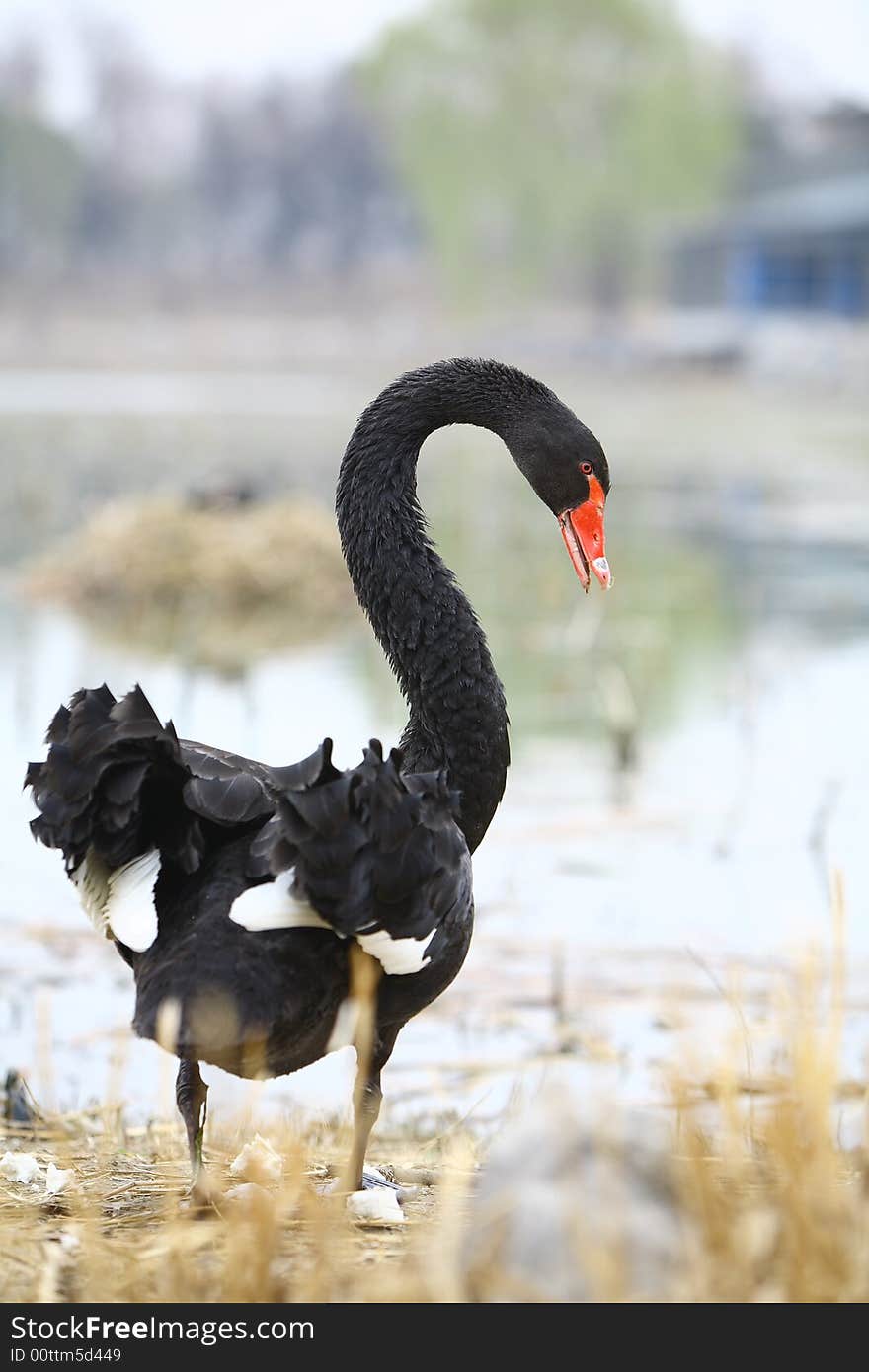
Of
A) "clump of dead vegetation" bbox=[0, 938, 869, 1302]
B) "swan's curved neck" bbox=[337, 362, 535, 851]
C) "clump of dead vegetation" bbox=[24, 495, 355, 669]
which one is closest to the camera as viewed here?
"clump of dead vegetation" bbox=[0, 938, 869, 1302]

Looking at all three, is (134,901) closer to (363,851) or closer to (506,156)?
(363,851)

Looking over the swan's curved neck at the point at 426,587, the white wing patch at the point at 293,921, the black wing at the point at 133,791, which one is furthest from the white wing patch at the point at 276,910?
the swan's curved neck at the point at 426,587

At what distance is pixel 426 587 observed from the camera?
3.20m

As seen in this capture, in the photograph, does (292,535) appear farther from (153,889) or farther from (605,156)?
(605,156)

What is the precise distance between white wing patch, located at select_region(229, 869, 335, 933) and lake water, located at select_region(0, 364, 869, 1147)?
1.35 ft

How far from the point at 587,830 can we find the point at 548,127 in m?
45.6

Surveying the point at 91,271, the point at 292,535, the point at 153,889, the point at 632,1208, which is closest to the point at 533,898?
the point at 153,889

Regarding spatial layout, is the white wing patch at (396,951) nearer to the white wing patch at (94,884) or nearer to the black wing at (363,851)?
the black wing at (363,851)

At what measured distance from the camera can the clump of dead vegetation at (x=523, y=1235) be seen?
6.46 ft

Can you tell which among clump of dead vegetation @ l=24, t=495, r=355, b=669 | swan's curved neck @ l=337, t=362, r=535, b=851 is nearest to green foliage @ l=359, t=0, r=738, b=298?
clump of dead vegetation @ l=24, t=495, r=355, b=669

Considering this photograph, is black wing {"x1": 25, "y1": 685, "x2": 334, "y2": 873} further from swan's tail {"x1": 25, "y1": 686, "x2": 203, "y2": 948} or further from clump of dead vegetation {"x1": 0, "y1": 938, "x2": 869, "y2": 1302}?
clump of dead vegetation {"x1": 0, "y1": 938, "x2": 869, "y2": 1302}

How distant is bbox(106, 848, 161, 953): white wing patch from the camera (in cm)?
246

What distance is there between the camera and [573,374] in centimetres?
3581

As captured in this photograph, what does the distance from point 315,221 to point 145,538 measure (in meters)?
54.9
